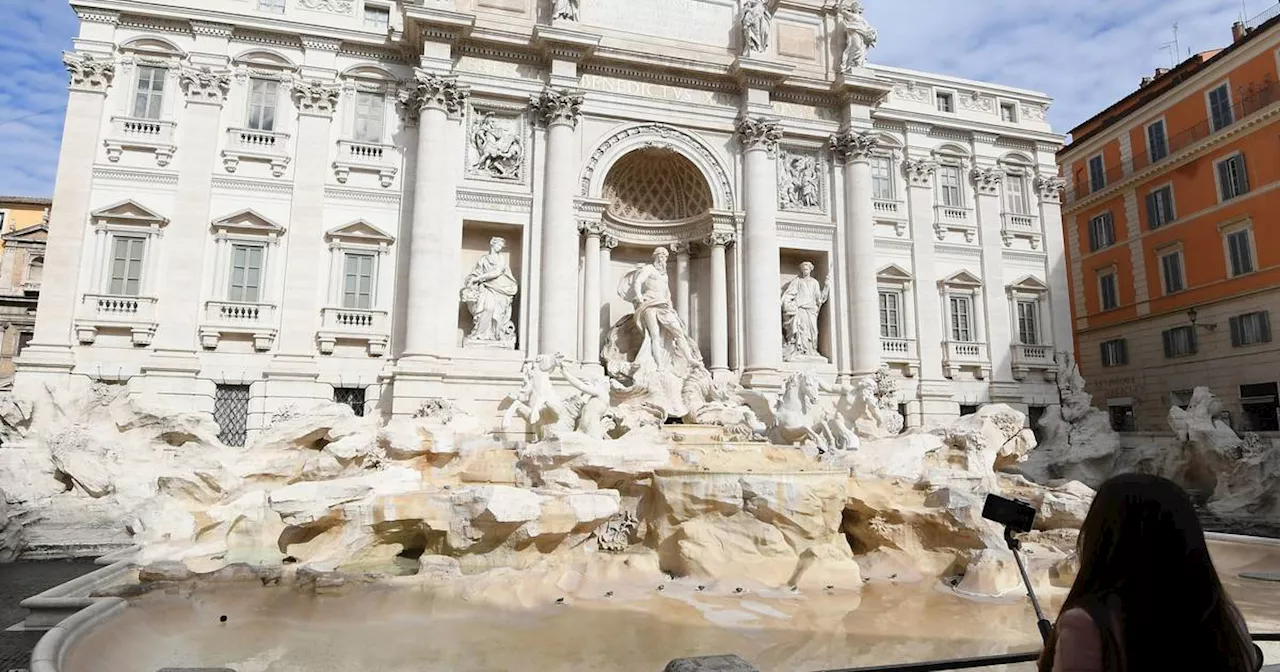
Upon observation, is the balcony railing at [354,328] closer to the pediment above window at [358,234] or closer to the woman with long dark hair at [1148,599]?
the pediment above window at [358,234]

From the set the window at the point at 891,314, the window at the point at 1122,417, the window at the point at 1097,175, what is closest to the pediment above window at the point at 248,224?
the window at the point at 891,314

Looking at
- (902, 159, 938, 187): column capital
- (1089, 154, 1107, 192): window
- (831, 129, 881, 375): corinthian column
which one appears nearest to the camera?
(831, 129, 881, 375): corinthian column

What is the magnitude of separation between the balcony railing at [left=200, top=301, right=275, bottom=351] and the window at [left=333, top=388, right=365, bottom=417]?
6.21ft

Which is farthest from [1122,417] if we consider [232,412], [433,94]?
[232,412]

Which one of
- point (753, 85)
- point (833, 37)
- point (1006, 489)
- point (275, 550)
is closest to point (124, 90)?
point (275, 550)

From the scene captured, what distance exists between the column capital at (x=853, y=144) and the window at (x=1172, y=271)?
1170 centimetres

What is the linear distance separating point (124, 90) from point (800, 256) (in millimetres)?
17672

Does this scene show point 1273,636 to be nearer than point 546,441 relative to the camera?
Yes

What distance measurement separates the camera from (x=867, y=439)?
1494 centimetres

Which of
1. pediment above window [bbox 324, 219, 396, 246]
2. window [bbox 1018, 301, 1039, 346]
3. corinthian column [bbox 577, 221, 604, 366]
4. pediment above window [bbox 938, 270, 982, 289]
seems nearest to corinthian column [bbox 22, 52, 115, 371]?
pediment above window [bbox 324, 219, 396, 246]

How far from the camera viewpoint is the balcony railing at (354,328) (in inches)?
670

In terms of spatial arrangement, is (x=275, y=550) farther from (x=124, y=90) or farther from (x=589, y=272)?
(x=124, y=90)

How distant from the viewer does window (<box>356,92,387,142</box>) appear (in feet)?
60.0

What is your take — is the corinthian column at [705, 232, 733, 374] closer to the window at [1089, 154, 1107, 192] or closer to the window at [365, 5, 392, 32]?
the window at [365, 5, 392, 32]
